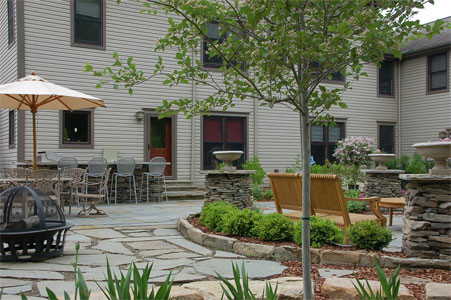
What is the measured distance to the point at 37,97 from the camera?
27.6ft

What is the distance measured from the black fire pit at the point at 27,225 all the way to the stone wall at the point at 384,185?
691cm

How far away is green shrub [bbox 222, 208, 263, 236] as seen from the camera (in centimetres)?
579

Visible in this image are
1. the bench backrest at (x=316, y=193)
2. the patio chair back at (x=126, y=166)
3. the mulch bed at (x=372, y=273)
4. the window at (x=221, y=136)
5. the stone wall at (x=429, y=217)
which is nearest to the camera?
the mulch bed at (x=372, y=273)

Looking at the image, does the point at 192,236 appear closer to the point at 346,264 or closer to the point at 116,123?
the point at 346,264

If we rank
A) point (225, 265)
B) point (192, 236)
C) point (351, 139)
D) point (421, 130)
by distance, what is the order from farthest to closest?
point (421, 130) → point (351, 139) → point (192, 236) → point (225, 265)

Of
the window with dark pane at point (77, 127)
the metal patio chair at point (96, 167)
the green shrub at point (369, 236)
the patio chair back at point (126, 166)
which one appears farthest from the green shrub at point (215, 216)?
the window with dark pane at point (77, 127)

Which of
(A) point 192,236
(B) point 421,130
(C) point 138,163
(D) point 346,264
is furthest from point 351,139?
(D) point 346,264

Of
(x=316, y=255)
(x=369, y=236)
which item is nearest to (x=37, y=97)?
(x=316, y=255)

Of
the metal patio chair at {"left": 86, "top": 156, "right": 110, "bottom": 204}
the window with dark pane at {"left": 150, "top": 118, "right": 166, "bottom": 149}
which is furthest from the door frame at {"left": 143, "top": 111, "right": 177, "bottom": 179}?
the metal patio chair at {"left": 86, "top": 156, "right": 110, "bottom": 204}

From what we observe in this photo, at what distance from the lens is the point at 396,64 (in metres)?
18.1

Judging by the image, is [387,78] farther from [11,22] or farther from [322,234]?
[322,234]

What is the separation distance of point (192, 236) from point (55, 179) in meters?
3.27

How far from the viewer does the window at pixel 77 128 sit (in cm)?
1221

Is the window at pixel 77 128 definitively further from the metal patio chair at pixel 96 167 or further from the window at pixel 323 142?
the window at pixel 323 142
